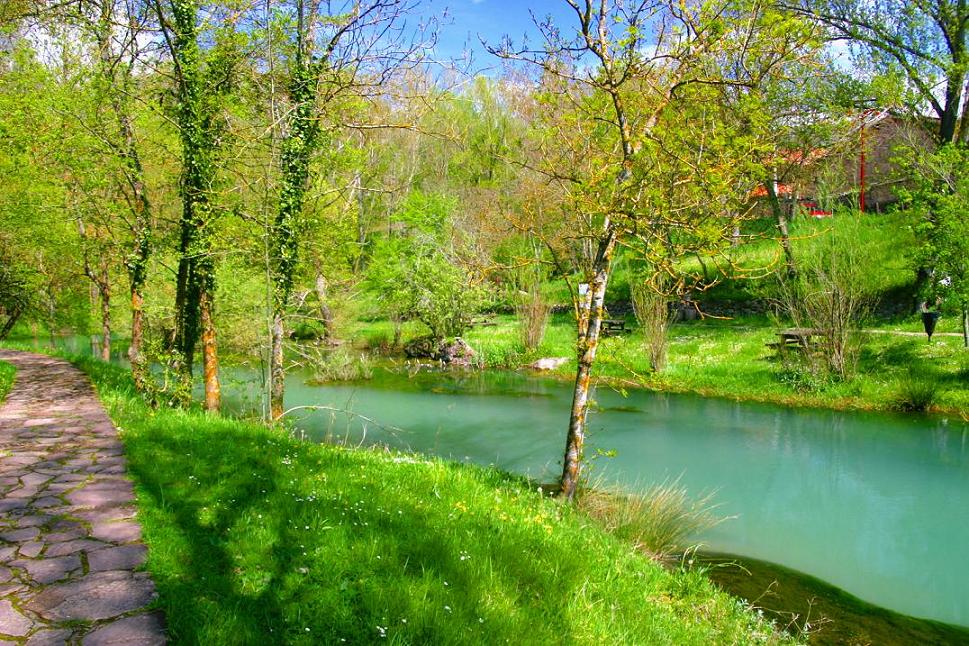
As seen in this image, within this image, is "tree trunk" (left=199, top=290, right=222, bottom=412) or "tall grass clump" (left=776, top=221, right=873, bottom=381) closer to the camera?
"tree trunk" (left=199, top=290, right=222, bottom=412)

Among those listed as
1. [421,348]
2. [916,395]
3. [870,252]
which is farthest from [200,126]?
[870,252]

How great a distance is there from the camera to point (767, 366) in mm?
17672

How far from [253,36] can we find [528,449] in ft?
25.5

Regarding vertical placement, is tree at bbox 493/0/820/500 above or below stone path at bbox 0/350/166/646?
above

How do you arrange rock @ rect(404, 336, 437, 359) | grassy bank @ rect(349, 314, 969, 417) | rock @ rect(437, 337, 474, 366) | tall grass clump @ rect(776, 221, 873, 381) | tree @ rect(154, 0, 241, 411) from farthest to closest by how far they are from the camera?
rock @ rect(404, 336, 437, 359)
rock @ rect(437, 337, 474, 366)
tall grass clump @ rect(776, 221, 873, 381)
grassy bank @ rect(349, 314, 969, 417)
tree @ rect(154, 0, 241, 411)

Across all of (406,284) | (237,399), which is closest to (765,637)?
(237,399)

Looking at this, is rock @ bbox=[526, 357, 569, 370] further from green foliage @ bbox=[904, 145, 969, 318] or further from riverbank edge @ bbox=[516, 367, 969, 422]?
green foliage @ bbox=[904, 145, 969, 318]

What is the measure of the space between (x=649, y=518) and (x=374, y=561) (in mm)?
4159

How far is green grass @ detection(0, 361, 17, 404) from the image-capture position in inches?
337

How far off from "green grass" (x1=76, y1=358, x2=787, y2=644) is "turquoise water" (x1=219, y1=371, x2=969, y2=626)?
2.89 metres

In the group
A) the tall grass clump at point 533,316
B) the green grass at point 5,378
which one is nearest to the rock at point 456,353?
the tall grass clump at point 533,316

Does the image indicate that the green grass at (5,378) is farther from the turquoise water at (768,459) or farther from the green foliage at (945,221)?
the green foliage at (945,221)

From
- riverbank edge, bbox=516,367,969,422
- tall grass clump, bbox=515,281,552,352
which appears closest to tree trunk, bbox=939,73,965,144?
riverbank edge, bbox=516,367,969,422

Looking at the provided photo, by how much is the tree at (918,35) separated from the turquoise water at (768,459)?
36.4 feet
